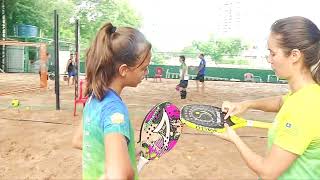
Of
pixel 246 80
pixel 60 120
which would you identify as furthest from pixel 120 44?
pixel 246 80

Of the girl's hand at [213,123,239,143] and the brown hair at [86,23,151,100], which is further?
the girl's hand at [213,123,239,143]

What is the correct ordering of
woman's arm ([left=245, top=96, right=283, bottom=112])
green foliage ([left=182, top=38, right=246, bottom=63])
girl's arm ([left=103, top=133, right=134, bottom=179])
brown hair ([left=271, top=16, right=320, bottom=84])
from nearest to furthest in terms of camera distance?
girl's arm ([left=103, top=133, right=134, bottom=179]) < brown hair ([left=271, top=16, right=320, bottom=84]) < woman's arm ([left=245, top=96, right=283, bottom=112]) < green foliage ([left=182, top=38, right=246, bottom=63])

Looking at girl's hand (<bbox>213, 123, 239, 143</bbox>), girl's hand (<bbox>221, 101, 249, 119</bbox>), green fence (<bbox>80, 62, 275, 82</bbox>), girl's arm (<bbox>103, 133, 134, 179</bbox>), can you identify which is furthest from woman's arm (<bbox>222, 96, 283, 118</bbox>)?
green fence (<bbox>80, 62, 275, 82</bbox>)

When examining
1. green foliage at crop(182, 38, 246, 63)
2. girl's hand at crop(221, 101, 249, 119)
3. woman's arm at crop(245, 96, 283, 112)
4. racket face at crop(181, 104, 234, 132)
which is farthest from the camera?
green foliage at crop(182, 38, 246, 63)

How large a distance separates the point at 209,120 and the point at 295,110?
64 centimetres

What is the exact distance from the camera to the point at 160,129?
2.46 meters

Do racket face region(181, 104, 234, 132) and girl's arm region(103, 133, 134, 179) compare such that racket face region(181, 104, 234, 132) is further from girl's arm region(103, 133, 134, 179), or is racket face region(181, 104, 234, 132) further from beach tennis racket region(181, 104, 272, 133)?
girl's arm region(103, 133, 134, 179)

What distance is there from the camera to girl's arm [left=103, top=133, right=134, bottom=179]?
4.25 feet

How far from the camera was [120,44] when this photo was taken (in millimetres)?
1596

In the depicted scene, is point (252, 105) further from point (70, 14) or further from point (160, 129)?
point (70, 14)

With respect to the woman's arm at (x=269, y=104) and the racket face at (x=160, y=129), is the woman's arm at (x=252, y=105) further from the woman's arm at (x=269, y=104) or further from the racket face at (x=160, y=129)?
the racket face at (x=160, y=129)

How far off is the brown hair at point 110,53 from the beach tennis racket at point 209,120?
0.65m

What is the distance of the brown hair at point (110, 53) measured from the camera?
159cm

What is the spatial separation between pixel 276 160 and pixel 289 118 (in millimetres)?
188
